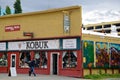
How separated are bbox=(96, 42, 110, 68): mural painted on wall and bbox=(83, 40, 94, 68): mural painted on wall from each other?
1.26 m

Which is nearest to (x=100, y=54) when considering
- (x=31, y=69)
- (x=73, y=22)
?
(x=73, y=22)

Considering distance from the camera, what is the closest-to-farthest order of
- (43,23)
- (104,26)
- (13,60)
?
(43,23) → (13,60) → (104,26)

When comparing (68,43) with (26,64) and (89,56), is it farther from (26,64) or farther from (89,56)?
(26,64)

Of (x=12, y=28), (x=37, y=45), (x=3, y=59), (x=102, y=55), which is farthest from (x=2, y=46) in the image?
(x=102, y=55)

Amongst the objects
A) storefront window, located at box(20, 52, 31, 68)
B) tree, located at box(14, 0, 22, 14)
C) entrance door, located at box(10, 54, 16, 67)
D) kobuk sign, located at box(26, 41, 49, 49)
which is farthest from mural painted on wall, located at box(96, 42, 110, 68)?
tree, located at box(14, 0, 22, 14)

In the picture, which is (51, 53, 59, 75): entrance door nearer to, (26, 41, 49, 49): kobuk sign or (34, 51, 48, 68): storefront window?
(34, 51, 48, 68): storefront window

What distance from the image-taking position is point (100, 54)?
136 feet

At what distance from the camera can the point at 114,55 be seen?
44.1 metres

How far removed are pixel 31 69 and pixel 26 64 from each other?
5.45 m

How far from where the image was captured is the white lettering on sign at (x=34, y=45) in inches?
1603

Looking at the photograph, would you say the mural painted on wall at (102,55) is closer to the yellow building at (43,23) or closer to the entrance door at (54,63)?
the yellow building at (43,23)

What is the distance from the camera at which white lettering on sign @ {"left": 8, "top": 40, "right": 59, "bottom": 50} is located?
134 feet

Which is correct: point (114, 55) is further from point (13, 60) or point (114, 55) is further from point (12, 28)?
point (12, 28)

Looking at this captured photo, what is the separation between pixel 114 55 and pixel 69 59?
7.62 meters
